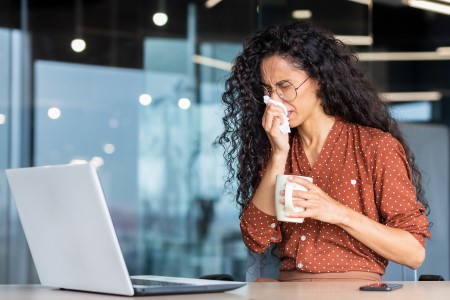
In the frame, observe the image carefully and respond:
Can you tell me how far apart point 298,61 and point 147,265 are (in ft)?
11.2

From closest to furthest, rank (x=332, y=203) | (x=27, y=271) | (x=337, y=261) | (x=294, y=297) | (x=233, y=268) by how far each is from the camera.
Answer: (x=294, y=297)
(x=332, y=203)
(x=337, y=261)
(x=27, y=271)
(x=233, y=268)

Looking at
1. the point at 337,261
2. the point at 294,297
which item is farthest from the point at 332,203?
the point at 294,297

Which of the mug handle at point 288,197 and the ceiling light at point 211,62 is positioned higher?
the ceiling light at point 211,62

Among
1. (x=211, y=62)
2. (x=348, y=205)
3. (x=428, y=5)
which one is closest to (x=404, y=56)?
(x=428, y=5)

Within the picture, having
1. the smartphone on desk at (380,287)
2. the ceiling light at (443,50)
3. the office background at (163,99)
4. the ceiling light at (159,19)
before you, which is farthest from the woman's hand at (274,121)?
the ceiling light at (159,19)

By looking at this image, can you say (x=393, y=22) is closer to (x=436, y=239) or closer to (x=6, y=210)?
(x=436, y=239)

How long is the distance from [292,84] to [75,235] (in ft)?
3.08

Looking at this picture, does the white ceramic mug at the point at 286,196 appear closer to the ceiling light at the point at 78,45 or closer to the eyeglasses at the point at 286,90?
the eyeglasses at the point at 286,90

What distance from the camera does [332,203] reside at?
2.14 meters

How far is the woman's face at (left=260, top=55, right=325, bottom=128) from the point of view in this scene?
2.48 metres

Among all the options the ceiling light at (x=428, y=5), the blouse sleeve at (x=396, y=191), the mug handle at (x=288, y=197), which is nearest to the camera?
the mug handle at (x=288, y=197)

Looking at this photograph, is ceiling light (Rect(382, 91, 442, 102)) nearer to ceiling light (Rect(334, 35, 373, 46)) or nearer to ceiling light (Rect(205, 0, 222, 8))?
ceiling light (Rect(334, 35, 373, 46))

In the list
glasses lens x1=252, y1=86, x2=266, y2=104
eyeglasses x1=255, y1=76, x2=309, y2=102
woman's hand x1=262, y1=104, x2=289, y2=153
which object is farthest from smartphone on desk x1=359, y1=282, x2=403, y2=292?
glasses lens x1=252, y1=86, x2=266, y2=104

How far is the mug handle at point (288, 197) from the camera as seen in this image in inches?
79.3
